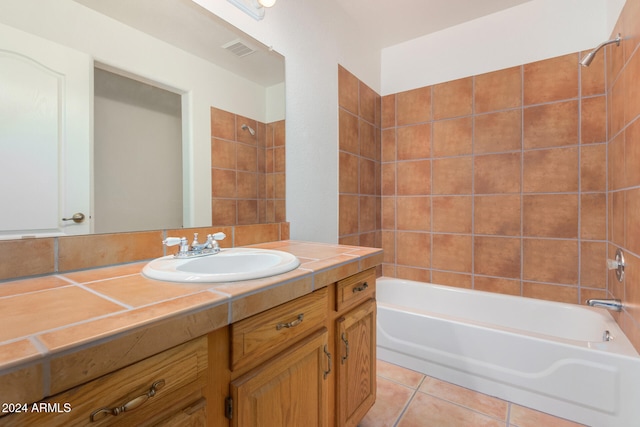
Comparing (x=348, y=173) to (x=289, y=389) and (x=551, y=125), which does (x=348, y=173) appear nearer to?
(x=551, y=125)

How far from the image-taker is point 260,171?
1515 millimetres

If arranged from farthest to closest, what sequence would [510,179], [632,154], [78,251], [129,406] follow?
[510,179] → [632,154] → [78,251] → [129,406]

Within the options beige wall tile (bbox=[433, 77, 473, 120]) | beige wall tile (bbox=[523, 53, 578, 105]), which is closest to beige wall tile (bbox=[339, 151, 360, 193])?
beige wall tile (bbox=[433, 77, 473, 120])

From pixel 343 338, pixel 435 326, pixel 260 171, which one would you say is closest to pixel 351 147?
pixel 260 171

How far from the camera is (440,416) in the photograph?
1.45 m

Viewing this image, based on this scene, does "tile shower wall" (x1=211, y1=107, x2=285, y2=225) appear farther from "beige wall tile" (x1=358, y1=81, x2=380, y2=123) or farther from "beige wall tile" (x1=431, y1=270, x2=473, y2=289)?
"beige wall tile" (x1=431, y1=270, x2=473, y2=289)

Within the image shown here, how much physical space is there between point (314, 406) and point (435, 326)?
42.8 inches

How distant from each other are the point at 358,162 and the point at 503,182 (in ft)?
3.41

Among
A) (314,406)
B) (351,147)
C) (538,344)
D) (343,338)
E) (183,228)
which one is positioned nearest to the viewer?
(314,406)

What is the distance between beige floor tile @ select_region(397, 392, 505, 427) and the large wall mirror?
136cm

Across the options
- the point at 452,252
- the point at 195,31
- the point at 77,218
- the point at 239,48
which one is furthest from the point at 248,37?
the point at 452,252

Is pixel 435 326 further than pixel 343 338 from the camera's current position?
Yes

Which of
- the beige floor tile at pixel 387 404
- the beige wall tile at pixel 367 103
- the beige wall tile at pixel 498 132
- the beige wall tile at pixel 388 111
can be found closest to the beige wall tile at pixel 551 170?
the beige wall tile at pixel 498 132

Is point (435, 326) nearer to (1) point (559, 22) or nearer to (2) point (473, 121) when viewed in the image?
(2) point (473, 121)
